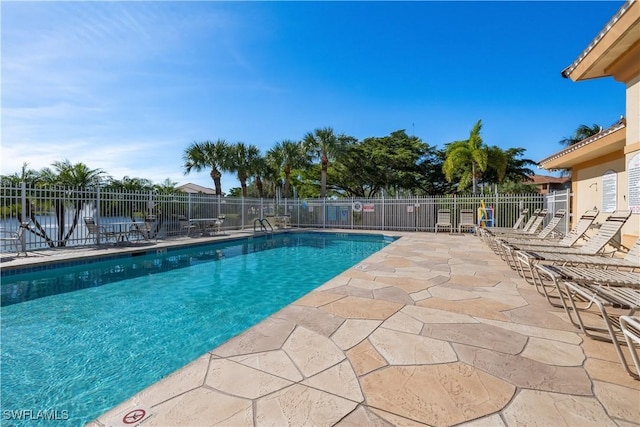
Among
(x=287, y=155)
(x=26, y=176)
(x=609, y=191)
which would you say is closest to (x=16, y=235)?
(x=26, y=176)

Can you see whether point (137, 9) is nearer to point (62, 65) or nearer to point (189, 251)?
point (62, 65)

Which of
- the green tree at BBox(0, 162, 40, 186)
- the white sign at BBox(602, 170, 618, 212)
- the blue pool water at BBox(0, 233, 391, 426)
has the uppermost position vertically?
the green tree at BBox(0, 162, 40, 186)

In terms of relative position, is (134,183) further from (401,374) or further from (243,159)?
(401,374)

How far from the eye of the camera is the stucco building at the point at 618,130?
4.38 metres

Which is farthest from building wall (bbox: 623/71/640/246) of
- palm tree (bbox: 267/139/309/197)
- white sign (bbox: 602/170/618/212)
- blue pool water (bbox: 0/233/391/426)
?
palm tree (bbox: 267/139/309/197)

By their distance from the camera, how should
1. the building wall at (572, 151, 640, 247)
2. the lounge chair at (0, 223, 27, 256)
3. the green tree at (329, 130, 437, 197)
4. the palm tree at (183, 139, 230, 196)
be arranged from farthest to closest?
the green tree at (329, 130, 437, 197)
the palm tree at (183, 139, 230, 196)
the lounge chair at (0, 223, 27, 256)
the building wall at (572, 151, 640, 247)

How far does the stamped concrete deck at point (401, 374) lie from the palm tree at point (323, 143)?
1579cm

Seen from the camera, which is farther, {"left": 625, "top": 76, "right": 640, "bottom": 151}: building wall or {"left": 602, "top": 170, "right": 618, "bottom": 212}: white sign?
{"left": 602, "top": 170, "right": 618, "bottom": 212}: white sign

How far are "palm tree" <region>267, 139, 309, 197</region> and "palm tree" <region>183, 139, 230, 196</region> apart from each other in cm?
305

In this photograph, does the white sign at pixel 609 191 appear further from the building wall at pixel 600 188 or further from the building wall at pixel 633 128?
the building wall at pixel 633 128

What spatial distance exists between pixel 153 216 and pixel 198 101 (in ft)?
15.5

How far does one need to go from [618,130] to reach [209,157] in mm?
16720

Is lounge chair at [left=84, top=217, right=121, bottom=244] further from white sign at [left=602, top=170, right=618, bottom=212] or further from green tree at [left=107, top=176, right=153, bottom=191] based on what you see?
white sign at [left=602, top=170, right=618, bottom=212]

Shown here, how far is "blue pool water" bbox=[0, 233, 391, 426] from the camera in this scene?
238 centimetres
